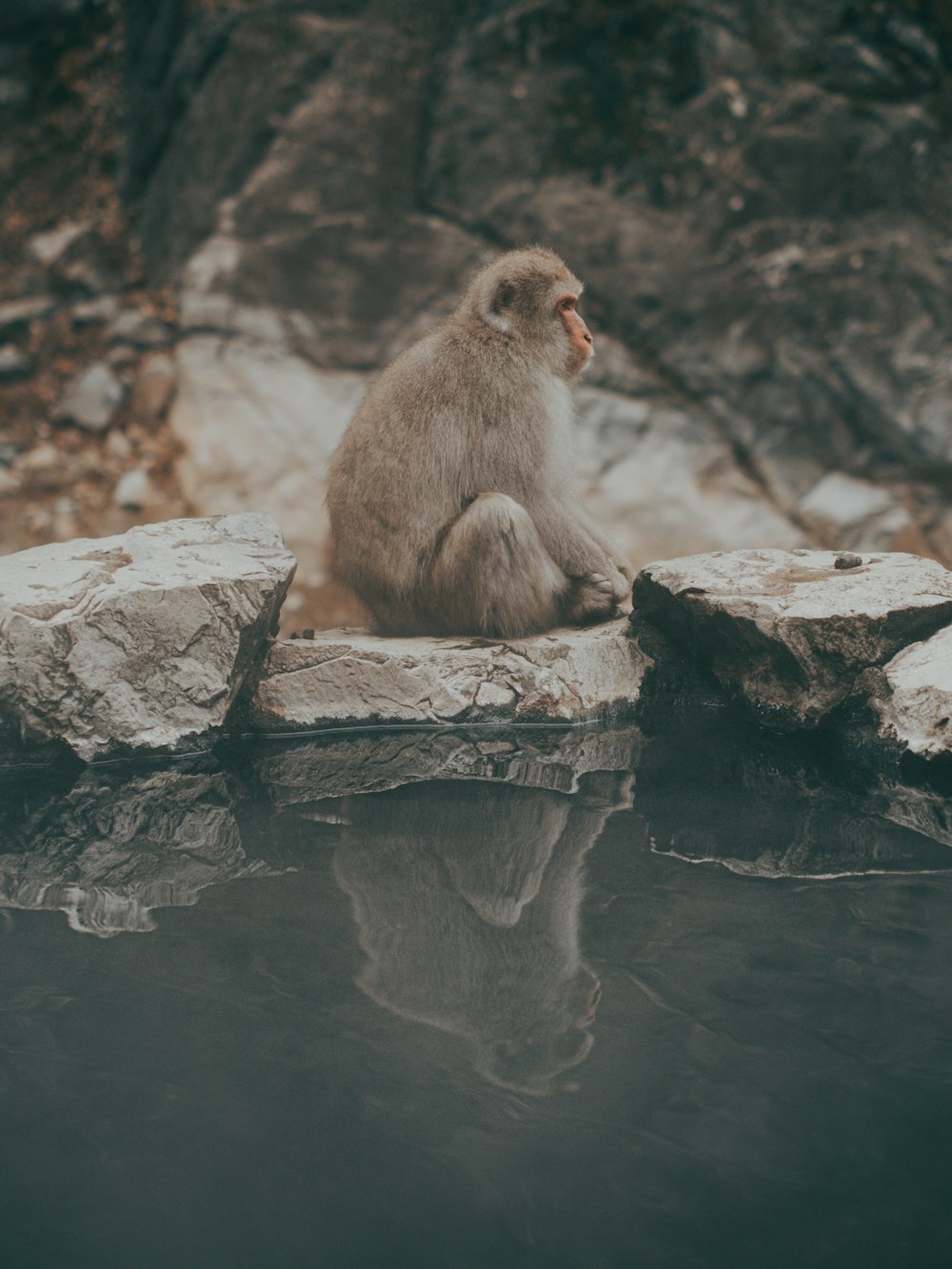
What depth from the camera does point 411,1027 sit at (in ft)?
→ 6.69

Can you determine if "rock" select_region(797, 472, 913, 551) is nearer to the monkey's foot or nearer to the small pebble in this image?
the small pebble

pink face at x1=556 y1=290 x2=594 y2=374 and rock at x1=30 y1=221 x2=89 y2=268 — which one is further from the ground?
pink face at x1=556 y1=290 x2=594 y2=374

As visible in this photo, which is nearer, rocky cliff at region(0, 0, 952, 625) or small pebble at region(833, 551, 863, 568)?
small pebble at region(833, 551, 863, 568)

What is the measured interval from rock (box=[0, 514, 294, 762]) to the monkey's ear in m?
1.16

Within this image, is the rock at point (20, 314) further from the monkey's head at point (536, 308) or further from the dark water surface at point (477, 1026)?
the dark water surface at point (477, 1026)

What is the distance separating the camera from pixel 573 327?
394cm

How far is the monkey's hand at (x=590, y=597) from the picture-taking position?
405cm

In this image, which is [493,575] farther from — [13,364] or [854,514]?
[13,364]

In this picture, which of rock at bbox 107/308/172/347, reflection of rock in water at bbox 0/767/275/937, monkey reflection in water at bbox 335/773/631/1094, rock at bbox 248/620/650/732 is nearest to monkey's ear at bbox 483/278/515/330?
rock at bbox 248/620/650/732

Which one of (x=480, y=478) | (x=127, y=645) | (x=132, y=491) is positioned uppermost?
(x=480, y=478)

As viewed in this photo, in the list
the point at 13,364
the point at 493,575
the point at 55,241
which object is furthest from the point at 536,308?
the point at 55,241

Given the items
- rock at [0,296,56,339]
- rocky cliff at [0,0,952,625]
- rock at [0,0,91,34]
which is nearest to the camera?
rocky cliff at [0,0,952,625]

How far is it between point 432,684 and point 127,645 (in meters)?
0.96

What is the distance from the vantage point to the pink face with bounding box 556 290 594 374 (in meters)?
3.94
